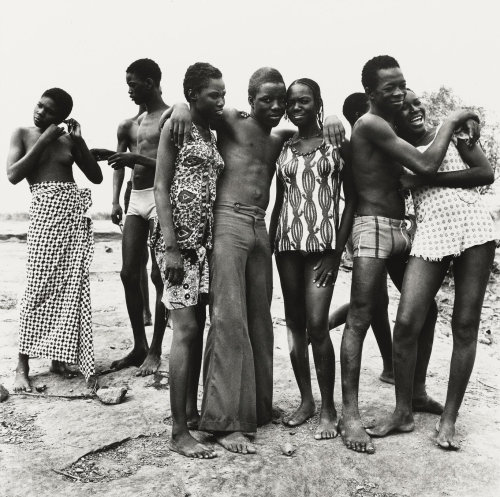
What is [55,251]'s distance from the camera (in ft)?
14.1

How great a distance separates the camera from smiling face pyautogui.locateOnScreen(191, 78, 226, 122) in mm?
3262

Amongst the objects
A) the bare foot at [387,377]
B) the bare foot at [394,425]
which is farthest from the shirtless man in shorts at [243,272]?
the bare foot at [387,377]

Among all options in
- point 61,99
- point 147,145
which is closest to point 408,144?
point 147,145

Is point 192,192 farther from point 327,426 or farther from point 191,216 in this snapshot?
point 327,426

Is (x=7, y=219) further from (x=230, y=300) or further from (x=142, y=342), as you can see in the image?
(x=230, y=300)

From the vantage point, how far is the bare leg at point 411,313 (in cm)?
323

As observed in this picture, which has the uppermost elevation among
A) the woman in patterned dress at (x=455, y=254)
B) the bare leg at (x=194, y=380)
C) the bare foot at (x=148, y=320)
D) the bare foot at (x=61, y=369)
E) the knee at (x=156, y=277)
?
the woman in patterned dress at (x=455, y=254)

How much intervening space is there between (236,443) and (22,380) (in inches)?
72.7

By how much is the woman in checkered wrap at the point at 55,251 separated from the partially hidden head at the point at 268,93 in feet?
4.91

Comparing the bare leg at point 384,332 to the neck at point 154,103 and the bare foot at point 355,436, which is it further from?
the neck at point 154,103

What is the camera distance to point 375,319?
4.03m

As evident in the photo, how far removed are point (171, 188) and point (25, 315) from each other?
1778 millimetres

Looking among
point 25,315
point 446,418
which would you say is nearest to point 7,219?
point 25,315

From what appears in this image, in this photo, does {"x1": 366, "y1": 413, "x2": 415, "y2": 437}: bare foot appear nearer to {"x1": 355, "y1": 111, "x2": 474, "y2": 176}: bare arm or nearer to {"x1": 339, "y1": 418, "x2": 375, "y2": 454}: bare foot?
{"x1": 339, "y1": 418, "x2": 375, "y2": 454}: bare foot
